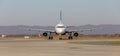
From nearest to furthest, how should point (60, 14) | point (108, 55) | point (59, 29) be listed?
point (108, 55) < point (59, 29) < point (60, 14)

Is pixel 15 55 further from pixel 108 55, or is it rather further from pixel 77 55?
pixel 108 55

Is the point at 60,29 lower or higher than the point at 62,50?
lower

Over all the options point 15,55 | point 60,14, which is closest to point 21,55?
point 15,55

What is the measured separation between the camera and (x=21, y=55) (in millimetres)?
24062

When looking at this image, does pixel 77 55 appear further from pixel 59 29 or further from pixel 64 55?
pixel 59 29

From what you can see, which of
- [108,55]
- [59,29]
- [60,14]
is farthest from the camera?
[60,14]

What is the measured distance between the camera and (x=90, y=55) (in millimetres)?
24047

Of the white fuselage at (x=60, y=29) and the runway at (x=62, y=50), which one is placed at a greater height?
the runway at (x=62, y=50)

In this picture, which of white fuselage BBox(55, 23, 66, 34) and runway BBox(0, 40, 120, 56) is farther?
white fuselage BBox(55, 23, 66, 34)

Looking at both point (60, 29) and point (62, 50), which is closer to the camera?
point (62, 50)

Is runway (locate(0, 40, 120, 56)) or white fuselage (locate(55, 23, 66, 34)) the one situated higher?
runway (locate(0, 40, 120, 56))

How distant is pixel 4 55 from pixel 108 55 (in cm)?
668

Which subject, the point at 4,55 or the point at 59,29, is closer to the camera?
the point at 4,55

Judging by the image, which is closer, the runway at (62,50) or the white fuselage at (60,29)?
the runway at (62,50)
